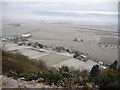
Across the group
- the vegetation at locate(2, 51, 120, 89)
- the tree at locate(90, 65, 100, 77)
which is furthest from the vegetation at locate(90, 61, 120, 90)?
the tree at locate(90, 65, 100, 77)

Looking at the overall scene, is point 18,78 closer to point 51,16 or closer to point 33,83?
point 33,83

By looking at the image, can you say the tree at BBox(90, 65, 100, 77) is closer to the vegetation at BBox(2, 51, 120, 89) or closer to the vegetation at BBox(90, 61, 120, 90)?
the vegetation at BBox(2, 51, 120, 89)

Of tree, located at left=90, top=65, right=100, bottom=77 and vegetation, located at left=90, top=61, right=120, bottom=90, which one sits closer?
vegetation, located at left=90, top=61, right=120, bottom=90

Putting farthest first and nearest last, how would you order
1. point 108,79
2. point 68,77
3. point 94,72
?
point 94,72
point 68,77
point 108,79

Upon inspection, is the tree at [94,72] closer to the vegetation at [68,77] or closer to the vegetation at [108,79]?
the vegetation at [68,77]

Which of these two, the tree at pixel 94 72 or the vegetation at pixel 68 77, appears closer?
the vegetation at pixel 68 77

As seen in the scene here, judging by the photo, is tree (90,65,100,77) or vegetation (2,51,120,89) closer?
vegetation (2,51,120,89)

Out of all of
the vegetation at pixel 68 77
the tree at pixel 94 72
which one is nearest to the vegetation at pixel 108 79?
the vegetation at pixel 68 77

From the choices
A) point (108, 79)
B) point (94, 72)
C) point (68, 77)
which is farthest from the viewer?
point (94, 72)

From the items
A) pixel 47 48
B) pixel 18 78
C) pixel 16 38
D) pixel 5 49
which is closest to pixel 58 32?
pixel 47 48

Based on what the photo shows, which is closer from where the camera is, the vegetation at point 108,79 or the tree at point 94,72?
the vegetation at point 108,79

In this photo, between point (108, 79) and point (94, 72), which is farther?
point (94, 72)
